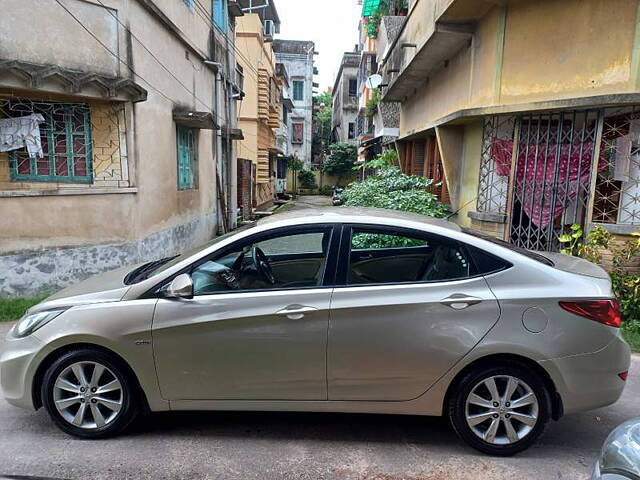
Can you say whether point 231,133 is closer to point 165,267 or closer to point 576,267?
point 165,267

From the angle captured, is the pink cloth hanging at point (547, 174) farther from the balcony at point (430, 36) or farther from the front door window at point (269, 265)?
the front door window at point (269, 265)

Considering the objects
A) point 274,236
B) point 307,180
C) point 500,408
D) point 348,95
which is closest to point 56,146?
point 274,236

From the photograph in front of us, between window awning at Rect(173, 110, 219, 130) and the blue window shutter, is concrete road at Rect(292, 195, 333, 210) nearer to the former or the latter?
the blue window shutter

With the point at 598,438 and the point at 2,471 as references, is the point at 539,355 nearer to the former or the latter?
the point at 598,438

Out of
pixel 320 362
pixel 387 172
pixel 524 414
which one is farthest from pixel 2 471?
pixel 387 172

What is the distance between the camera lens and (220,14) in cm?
1342

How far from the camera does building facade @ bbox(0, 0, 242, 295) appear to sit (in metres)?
6.44

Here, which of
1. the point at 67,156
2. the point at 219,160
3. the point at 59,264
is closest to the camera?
the point at 59,264

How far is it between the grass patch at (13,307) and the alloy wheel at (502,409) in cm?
564

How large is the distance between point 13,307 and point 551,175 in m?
7.27

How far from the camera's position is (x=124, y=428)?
333 centimetres

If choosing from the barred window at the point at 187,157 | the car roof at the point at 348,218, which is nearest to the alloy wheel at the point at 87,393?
the car roof at the point at 348,218

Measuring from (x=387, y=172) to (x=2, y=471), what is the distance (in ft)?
27.6

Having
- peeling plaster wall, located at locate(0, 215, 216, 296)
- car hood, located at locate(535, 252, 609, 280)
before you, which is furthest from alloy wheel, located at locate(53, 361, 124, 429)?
peeling plaster wall, located at locate(0, 215, 216, 296)
